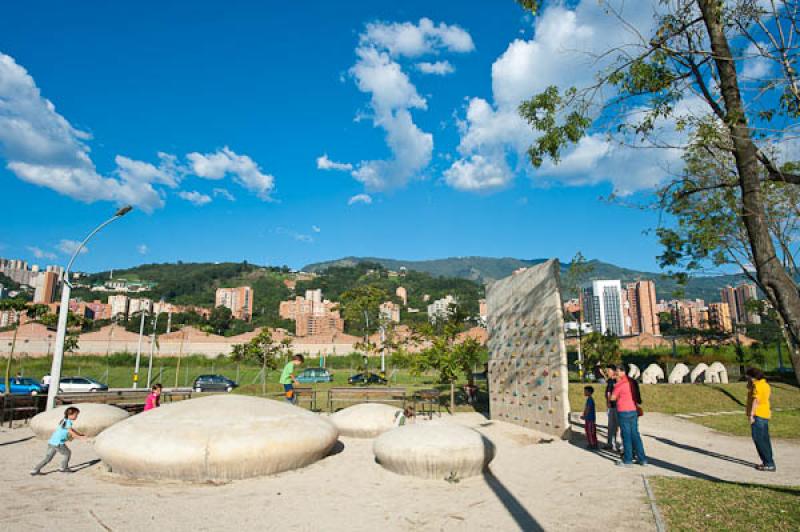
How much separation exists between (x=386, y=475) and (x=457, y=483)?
1.40 meters

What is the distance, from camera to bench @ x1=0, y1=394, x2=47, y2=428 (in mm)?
16078

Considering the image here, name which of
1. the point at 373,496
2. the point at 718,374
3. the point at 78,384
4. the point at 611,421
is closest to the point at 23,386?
the point at 78,384

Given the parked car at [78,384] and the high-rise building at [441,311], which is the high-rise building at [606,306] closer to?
the high-rise building at [441,311]

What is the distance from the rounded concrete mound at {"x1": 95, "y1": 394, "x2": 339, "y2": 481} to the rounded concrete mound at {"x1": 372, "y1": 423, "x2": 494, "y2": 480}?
65.7 inches

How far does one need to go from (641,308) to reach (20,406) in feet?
367

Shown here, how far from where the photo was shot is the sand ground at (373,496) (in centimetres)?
634

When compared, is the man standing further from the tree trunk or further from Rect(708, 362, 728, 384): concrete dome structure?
Rect(708, 362, 728, 384): concrete dome structure

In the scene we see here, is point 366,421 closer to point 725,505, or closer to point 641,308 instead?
point 725,505

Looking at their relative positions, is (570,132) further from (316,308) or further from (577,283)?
(316,308)

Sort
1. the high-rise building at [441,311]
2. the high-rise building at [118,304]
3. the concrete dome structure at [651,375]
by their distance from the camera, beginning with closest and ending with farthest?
the high-rise building at [441,311]
the concrete dome structure at [651,375]
the high-rise building at [118,304]

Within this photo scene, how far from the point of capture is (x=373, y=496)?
7789mm

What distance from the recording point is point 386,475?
9.18m

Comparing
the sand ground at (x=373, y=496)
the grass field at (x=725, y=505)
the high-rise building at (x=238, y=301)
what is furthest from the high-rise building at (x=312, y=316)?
the grass field at (x=725, y=505)

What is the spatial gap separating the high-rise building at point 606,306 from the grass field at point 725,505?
104605 mm
